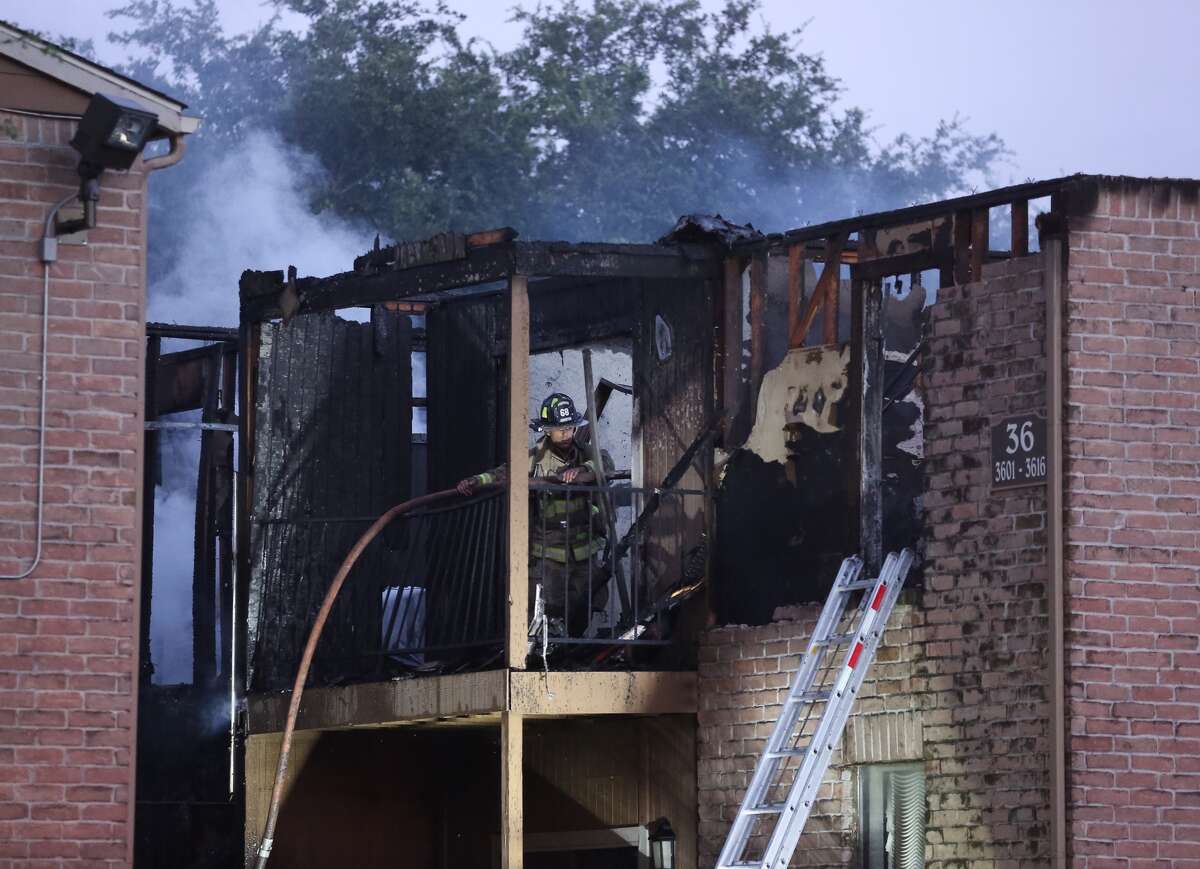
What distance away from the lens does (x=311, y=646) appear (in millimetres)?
12539

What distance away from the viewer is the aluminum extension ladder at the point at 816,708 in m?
10.3

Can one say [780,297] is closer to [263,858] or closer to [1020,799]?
[1020,799]

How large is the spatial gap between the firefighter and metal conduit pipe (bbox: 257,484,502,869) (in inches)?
13.5

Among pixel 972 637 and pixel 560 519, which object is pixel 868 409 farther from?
pixel 560 519

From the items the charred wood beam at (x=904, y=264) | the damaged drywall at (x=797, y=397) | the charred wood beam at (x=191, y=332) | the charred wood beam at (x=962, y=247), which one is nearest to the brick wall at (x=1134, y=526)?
the charred wood beam at (x=962, y=247)

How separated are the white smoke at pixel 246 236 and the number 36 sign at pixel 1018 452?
62.0ft

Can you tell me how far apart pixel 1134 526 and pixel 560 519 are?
12.5 feet

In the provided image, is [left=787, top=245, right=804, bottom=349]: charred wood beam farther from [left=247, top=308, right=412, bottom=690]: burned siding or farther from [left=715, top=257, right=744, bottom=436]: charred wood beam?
[left=247, top=308, right=412, bottom=690]: burned siding

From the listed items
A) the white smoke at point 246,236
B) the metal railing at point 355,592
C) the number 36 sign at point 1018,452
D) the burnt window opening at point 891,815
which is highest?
the white smoke at point 246,236

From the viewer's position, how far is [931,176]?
3806 cm

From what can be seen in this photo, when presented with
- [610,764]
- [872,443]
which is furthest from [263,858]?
[872,443]

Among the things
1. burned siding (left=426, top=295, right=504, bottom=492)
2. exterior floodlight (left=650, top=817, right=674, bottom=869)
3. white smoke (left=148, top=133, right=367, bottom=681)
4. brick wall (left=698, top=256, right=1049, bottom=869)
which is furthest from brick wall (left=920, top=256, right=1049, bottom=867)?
white smoke (left=148, top=133, right=367, bottom=681)

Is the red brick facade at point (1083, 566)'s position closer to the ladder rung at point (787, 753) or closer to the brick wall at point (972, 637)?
the brick wall at point (972, 637)

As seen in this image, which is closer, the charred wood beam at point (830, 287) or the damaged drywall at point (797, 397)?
the damaged drywall at point (797, 397)
